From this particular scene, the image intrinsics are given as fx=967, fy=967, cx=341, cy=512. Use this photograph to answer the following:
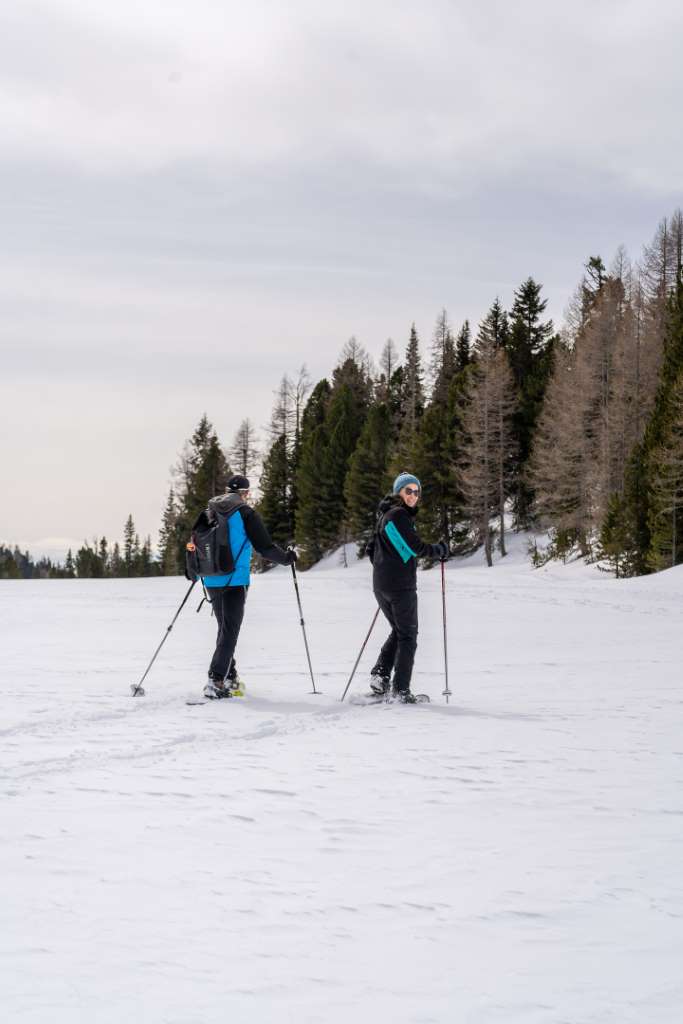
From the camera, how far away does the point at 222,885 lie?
399 centimetres

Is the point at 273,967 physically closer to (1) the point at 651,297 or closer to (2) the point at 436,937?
(2) the point at 436,937

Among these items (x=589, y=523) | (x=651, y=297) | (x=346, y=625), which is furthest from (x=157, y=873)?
(x=651, y=297)

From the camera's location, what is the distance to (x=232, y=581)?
888 centimetres

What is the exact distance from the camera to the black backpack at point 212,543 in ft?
28.9

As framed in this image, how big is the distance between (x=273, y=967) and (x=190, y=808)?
6.29ft

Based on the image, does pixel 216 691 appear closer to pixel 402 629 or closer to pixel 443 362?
pixel 402 629

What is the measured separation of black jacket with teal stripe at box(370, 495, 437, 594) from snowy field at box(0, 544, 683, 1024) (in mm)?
1124

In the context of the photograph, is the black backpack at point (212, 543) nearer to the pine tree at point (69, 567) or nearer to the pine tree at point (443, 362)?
the pine tree at point (443, 362)

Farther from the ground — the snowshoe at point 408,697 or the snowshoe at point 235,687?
the snowshoe at point 235,687

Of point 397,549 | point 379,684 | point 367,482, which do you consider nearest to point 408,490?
point 397,549

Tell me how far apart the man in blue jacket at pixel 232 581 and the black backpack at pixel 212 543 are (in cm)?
2

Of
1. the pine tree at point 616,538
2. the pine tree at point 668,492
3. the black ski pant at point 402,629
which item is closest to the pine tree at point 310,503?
the pine tree at point 616,538

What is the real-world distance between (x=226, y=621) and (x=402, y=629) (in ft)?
5.28

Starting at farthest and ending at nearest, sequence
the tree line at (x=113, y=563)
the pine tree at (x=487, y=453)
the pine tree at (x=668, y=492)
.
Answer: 1. the tree line at (x=113, y=563)
2. the pine tree at (x=487, y=453)
3. the pine tree at (x=668, y=492)
